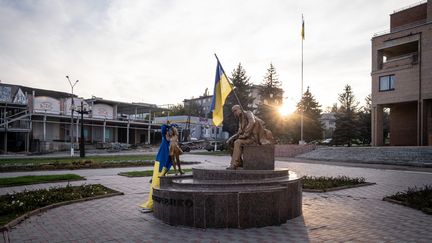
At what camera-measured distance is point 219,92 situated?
1065 centimetres

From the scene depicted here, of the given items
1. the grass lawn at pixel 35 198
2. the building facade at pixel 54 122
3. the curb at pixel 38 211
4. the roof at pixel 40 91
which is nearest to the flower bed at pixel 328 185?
the curb at pixel 38 211

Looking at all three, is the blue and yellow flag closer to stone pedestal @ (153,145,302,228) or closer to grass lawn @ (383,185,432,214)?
stone pedestal @ (153,145,302,228)

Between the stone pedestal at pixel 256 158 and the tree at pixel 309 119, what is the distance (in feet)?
138

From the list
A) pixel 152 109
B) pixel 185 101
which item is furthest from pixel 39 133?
pixel 185 101

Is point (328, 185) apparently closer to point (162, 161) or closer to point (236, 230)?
point (162, 161)

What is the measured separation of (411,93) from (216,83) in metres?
31.4

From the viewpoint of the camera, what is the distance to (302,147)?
3619 cm

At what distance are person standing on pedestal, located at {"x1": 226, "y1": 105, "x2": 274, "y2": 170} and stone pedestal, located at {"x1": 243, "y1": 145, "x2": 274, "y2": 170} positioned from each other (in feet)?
0.64

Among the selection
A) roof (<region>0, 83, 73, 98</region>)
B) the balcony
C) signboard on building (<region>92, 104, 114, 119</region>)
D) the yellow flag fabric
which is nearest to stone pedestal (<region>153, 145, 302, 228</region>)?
the yellow flag fabric

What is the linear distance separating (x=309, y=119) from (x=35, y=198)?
46.9 m

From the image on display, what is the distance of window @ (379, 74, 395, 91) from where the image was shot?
1428 inches

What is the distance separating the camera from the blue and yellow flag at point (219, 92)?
10.6 m

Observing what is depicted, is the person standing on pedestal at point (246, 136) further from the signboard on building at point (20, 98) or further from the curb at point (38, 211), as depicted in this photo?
the signboard on building at point (20, 98)

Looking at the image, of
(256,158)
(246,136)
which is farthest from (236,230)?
(246,136)
